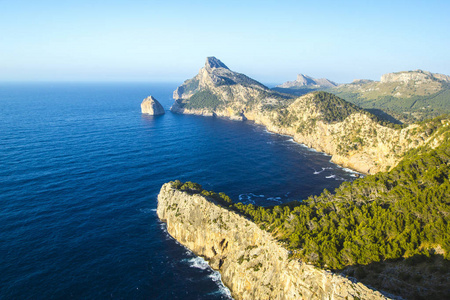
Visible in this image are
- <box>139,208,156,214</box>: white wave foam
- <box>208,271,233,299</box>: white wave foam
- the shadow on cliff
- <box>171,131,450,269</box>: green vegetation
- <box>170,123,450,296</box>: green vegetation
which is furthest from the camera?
<box>139,208,156,214</box>: white wave foam

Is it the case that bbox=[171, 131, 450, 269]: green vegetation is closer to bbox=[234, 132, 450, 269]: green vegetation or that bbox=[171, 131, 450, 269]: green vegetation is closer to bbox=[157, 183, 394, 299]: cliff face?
bbox=[234, 132, 450, 269]: green vegetation

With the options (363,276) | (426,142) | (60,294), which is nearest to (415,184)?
(363,276)

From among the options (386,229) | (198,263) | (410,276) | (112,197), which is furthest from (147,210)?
(410,276)

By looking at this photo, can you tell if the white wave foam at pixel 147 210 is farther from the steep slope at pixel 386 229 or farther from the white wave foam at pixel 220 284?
the steep slope at pixel 386 229

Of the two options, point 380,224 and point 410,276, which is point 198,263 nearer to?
point 380,224

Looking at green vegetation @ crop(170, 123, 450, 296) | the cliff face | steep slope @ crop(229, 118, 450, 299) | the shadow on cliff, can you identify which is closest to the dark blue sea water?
the cliff face

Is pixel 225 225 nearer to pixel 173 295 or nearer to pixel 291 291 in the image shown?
pixel 173 295
